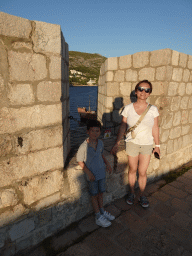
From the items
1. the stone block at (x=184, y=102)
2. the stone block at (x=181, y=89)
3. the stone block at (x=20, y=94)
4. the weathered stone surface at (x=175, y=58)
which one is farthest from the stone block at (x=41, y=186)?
the stone block at (x=184, y=102)

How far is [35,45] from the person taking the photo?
5.53 feet

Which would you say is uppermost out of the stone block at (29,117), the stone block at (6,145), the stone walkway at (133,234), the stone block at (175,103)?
the stone block at (175,103)

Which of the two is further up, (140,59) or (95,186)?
(140,59)

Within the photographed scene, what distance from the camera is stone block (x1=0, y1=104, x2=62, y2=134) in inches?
64.8

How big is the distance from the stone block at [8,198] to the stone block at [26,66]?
1.23 metres

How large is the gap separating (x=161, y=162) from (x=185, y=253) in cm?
199

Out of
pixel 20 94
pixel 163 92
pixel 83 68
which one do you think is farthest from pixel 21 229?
pixel 83 68

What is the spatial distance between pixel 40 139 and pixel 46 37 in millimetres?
1133

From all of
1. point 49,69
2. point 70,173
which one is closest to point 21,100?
point 49,69

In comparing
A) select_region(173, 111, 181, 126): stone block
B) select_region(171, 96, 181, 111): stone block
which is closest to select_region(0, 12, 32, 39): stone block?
select_region(171, 96, 181, 111): stone block

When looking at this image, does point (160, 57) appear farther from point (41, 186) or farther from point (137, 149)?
point (41, 186)

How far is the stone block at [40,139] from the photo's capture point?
5.90 ft

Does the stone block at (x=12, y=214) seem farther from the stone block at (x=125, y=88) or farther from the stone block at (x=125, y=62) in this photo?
the stone block at (x=125, y=62)

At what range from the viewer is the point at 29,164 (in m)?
1.89
